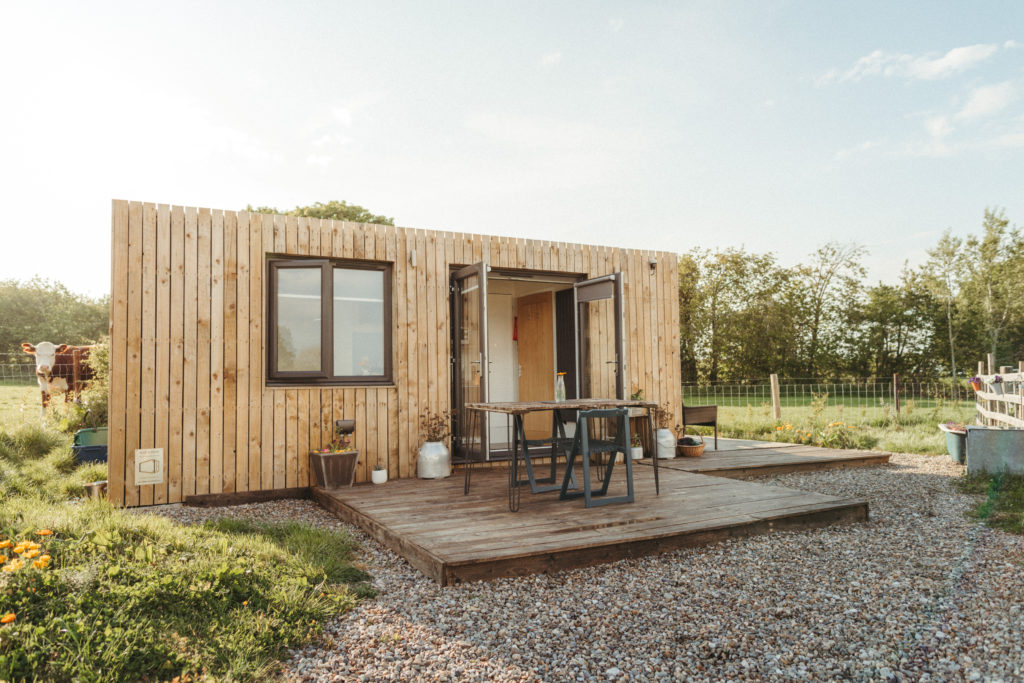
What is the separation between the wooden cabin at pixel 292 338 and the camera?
A: 4930 mm

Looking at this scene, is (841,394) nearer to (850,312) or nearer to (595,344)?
(595,344)

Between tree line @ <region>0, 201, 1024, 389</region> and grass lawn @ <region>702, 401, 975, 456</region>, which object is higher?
tree line @ <region>0, 201, 1024, 389</region>

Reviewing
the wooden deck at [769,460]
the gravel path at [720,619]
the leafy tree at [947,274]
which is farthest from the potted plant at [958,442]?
the leafy tree at [947,274]

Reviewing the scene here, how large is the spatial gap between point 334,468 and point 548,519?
226 centimetres

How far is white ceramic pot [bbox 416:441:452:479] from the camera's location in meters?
5.61

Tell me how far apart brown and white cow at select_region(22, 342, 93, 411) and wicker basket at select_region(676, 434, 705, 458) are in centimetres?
795

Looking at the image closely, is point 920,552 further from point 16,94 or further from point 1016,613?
point 16,94

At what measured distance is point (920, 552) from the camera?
3.52 m

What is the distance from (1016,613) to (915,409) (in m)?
9.25

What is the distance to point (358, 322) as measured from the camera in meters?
5.72

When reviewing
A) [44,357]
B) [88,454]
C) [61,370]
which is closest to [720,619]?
[88,454]

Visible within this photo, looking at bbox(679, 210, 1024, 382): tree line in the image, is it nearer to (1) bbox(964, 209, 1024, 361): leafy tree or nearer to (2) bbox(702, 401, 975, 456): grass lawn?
(1) bbox(964, 209, 1024, 361): leafy tree

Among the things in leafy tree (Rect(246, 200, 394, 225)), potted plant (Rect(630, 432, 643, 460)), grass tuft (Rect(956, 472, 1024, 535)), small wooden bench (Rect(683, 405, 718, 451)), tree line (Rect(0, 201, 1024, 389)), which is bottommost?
grass tuft (Rect(956, 472, 1024, 535))

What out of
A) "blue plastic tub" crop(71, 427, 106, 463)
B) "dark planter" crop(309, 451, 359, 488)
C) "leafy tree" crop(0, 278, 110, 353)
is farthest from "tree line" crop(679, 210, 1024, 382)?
"leafy tree" crop(0, 278, 110, 353)
